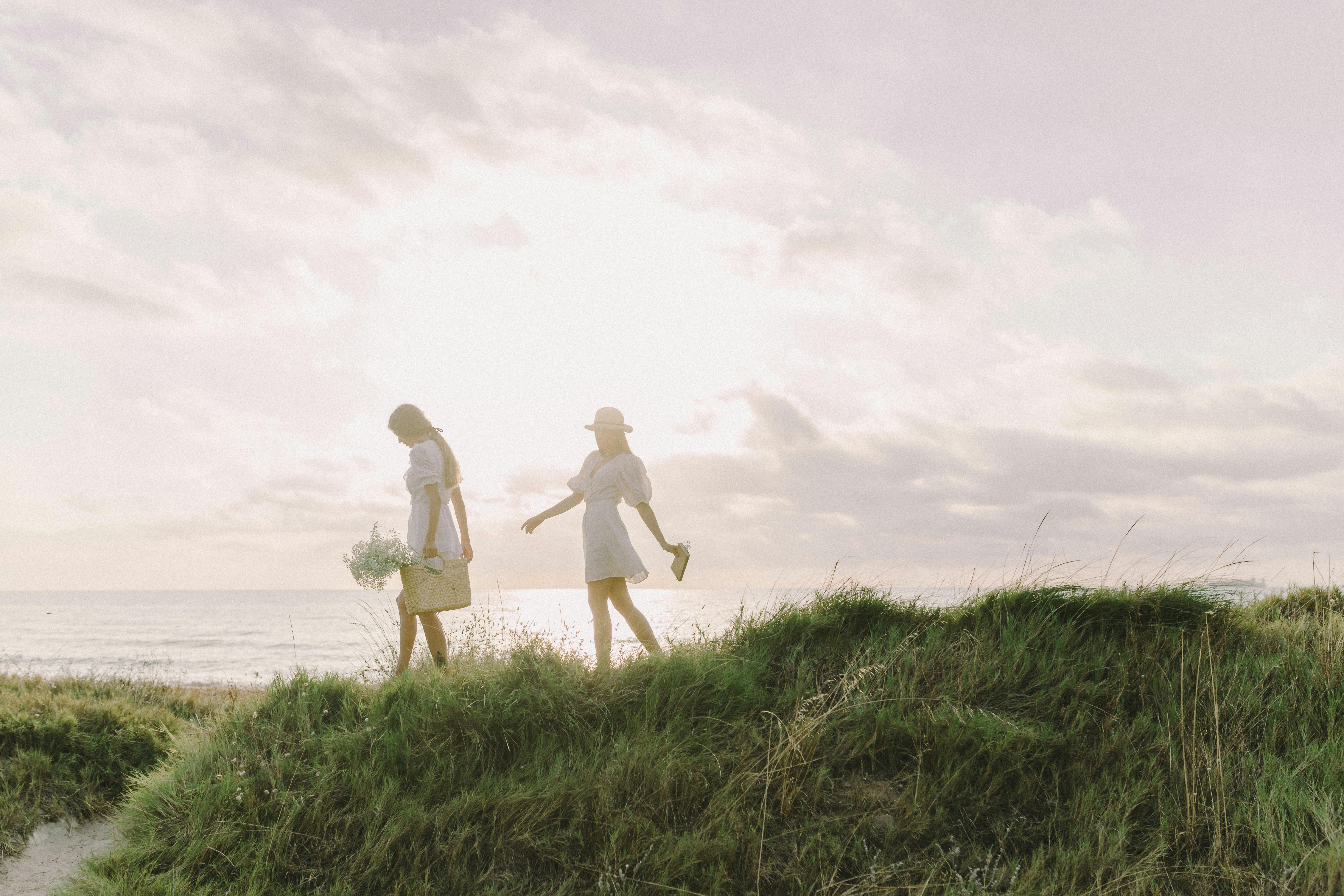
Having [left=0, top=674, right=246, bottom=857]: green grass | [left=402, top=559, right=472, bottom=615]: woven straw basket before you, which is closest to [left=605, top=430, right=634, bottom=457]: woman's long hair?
[left=402, top=559, right=472, bottom=615]: woven straw basket

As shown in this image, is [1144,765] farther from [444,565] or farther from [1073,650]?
[444,565]

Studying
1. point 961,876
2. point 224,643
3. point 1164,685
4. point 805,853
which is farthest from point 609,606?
point 224,643

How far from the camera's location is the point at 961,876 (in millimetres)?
3781

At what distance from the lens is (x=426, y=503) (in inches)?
284

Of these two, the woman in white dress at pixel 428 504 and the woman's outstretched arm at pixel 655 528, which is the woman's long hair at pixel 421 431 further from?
the woman's outstretched arm at pixel 655 528

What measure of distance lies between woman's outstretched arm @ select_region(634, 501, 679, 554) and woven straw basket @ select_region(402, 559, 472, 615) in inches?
78.7

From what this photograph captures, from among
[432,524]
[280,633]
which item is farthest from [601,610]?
[280,633]

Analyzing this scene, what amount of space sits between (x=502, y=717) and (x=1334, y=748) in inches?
221

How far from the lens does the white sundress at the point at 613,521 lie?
7117 millimetres

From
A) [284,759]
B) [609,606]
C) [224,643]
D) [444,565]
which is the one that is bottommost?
[224,643]

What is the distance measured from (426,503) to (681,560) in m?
2.66

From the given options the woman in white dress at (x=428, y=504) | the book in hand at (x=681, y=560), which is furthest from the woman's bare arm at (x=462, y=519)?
the book in hand at (x=681, y=560)

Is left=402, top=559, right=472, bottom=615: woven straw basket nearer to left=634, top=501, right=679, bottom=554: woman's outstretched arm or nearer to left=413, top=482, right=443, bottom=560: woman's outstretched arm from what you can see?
left=413, top=482, right=443, bottom=560: woman's outstretched arm

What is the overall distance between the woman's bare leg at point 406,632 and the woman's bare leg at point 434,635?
5 cm
